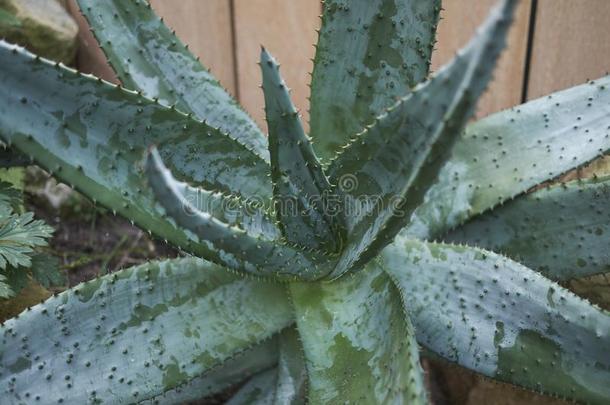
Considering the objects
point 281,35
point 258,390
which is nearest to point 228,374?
point 258,390

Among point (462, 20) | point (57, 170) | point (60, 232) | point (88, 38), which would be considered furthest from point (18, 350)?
point (462, 20)

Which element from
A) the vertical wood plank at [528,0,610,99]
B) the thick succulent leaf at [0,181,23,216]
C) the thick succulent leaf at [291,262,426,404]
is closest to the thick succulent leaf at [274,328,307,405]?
the thick succulent leaf at [291,262,426,404]

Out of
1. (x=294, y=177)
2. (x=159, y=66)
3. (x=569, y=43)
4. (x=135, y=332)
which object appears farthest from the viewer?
(x=569, y=43)

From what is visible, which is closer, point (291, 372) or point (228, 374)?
point (291, 372)

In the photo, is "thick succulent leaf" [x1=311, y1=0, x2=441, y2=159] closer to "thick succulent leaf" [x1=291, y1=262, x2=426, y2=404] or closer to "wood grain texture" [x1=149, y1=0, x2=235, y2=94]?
"thick succulent leaf" [x1=291, y1=262, x2=426, y2=404]

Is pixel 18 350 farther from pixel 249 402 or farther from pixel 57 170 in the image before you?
pixel 249 402

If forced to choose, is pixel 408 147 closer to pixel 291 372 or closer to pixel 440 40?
pixel 291 372

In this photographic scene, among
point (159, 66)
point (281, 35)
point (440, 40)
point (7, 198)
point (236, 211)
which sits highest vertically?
point (281, 35)
